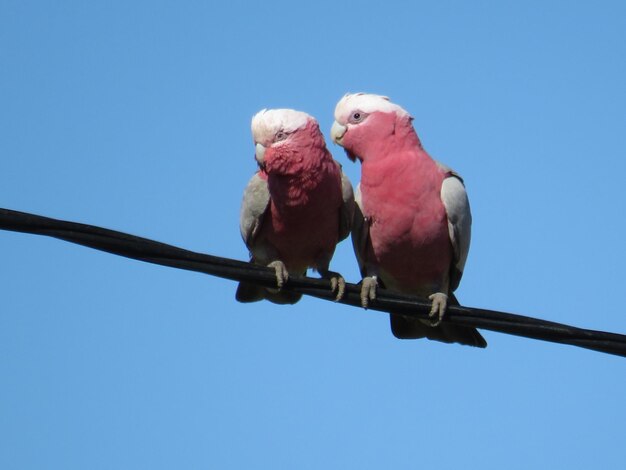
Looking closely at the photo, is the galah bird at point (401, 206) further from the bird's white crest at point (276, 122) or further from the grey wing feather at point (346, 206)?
the bird's white crest at point (276, 122)

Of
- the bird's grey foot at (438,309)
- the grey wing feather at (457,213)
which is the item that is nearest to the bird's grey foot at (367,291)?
the bird's grey foot at (438,309)

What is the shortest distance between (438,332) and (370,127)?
1.75m

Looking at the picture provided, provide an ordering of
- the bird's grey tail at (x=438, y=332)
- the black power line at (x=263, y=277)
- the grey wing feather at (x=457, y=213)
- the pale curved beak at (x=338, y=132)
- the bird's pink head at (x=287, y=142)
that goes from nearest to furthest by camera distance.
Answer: the black power line at (x=263, y=277), the bird's pink head at (x=287, y=142), the grey wing feather at (x=457, y=213), the pale curved beak at (x=338, y=132), the bird's grey tail at (x=438, y=332)

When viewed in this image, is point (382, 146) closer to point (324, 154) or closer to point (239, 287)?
point (324, 154)

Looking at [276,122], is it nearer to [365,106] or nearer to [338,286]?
[365,106]

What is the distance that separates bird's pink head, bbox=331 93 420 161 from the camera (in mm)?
8234

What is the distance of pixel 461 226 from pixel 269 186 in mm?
1504

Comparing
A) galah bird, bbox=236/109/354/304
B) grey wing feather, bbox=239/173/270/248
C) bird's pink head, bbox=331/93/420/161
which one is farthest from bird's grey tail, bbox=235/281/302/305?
bird's pink head, bbox=331/93/420/161

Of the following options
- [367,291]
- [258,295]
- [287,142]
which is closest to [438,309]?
[367,291]

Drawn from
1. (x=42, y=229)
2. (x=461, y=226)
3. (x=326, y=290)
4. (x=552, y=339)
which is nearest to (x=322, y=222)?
(x=461, y=226)

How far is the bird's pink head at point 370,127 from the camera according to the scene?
27.0 ft

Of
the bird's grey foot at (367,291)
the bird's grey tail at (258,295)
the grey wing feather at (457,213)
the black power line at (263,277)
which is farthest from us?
the bird's grey tail at (258,295)

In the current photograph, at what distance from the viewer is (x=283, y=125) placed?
26.5 feet

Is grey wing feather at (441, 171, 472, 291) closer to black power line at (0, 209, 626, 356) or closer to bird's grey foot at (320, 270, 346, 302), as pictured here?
black power line at (0, 209, 626, 356)
